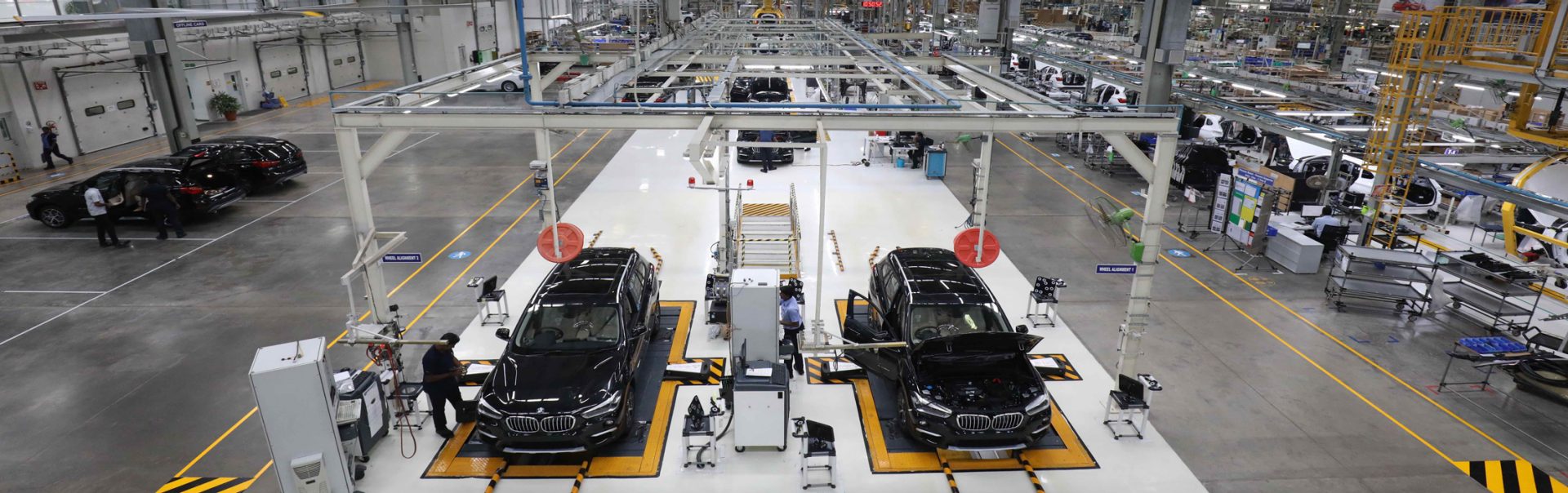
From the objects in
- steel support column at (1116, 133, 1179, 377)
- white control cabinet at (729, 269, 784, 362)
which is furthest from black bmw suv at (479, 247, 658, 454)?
steel support column at (1116, 133, 1179, 377)

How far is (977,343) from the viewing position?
7.49 meters

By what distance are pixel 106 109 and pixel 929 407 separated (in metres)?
25.1

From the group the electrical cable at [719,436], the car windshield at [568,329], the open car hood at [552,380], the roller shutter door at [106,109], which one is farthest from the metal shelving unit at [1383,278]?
the roller shutter door at [106,109]

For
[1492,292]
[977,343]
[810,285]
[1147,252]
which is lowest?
[810,285]

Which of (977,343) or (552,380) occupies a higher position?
(977,343)

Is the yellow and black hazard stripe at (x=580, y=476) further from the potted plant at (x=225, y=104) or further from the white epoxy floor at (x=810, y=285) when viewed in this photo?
the potted plant at (x=225, y=104)

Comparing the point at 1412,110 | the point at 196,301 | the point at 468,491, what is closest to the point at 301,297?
the point at 196,301

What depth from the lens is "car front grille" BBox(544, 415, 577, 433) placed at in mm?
7020

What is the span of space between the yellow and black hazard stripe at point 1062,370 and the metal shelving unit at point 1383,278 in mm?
5158

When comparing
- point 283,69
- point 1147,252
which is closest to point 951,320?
point 1147,252

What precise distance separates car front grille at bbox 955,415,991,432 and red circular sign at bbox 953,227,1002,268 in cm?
260

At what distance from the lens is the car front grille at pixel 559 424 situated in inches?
276

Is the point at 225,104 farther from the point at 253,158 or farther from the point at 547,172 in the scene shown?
the point at 547,172

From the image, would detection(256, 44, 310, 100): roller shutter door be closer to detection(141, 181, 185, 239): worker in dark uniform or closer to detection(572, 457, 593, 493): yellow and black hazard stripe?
detection(141, 181, 185, 239): worker in dark uniform
